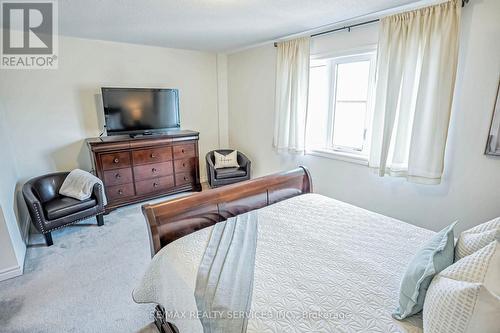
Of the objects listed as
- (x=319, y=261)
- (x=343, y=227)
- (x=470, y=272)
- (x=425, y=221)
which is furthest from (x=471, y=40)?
(x=319, y=261)

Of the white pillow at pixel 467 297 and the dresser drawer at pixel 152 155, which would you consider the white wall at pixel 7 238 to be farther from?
the white pillow at pixel 467 297

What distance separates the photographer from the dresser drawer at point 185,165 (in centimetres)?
408

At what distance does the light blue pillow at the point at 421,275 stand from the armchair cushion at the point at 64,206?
3135 mm

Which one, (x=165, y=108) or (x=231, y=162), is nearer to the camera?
(x=165, y=108)

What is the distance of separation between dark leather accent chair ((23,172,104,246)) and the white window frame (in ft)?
9.17

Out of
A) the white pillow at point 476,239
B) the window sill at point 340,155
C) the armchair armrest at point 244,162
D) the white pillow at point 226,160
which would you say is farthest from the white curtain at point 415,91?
the white pillow at point 226,160

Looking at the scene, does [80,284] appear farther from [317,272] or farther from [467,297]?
[467,297]

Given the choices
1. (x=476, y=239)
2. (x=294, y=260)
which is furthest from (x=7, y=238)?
(x=476, y=239)

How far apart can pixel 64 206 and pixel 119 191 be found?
82cm

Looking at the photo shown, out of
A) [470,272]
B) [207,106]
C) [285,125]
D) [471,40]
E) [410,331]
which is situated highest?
[471,40]

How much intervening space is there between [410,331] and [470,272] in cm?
32

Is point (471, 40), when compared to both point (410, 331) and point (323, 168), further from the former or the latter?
point (410, 331)

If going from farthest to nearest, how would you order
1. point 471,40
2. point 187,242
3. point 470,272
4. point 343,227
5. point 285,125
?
point 285,125 → point 471,40 → point 343,227 → point 187,242 → point 470,272

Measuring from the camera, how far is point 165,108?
395 cm
